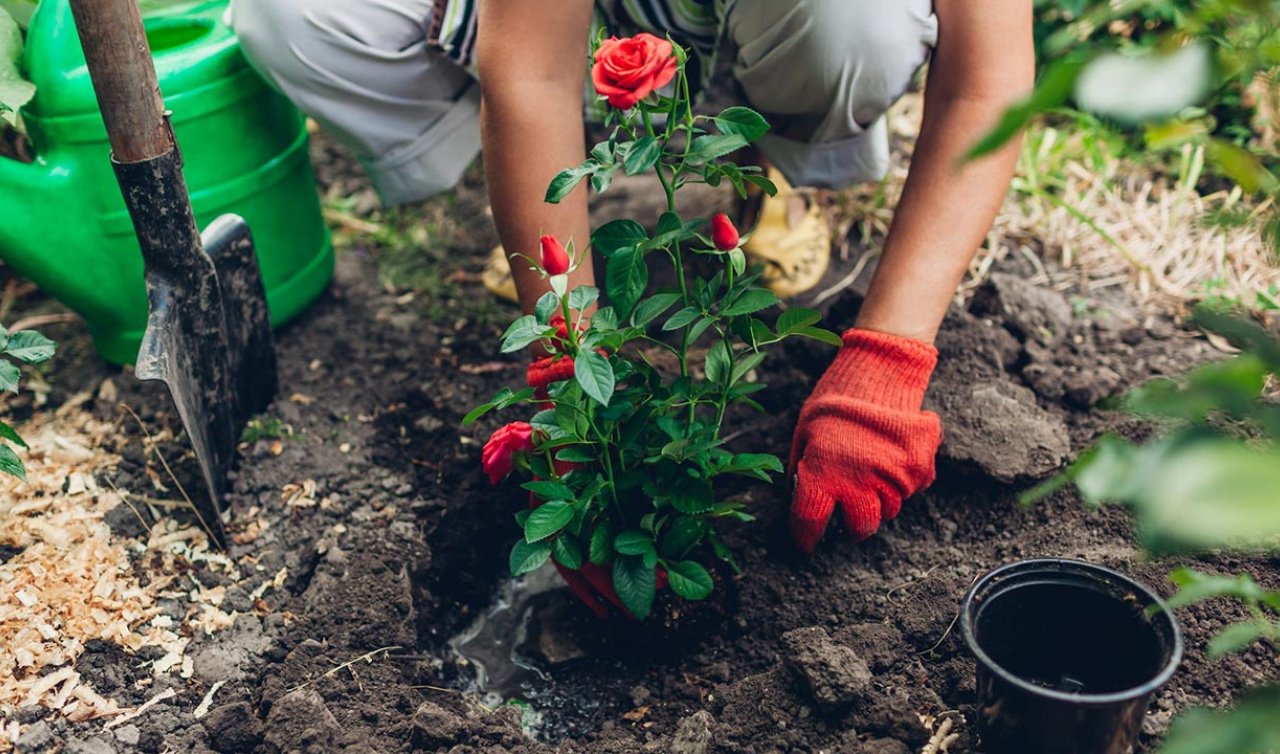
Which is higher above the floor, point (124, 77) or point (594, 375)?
point (124, 77)

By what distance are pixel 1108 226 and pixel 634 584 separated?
1.50m

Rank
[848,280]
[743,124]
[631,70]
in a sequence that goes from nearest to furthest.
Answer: [631,70] < [743,124] < [848,280]

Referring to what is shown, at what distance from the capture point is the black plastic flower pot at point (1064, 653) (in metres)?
1.17

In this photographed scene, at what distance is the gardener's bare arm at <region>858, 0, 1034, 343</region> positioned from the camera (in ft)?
5.48

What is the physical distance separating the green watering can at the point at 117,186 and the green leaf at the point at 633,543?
1.12 metres

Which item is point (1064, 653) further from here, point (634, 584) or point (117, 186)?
point (117, 186)

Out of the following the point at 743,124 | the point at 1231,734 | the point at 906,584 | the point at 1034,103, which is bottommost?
the point at 906,584

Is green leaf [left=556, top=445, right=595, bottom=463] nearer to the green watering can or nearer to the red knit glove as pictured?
the red knit glove

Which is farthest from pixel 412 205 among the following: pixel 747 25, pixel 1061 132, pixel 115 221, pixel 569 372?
pixel 1061 132

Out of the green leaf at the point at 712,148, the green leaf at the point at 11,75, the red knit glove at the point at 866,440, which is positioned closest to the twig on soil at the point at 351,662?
the red knit glove at the point at 866,440

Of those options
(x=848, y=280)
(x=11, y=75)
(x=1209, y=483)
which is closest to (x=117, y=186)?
(x=11, y=75)

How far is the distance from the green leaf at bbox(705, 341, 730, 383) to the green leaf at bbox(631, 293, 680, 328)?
0.37 ft

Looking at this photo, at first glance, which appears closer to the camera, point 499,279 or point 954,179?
point 954,179

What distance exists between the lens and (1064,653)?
4.39 feet
